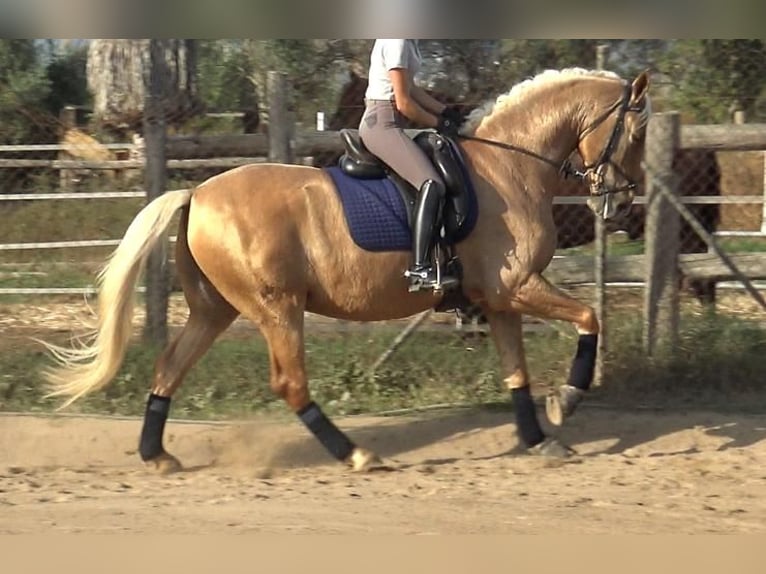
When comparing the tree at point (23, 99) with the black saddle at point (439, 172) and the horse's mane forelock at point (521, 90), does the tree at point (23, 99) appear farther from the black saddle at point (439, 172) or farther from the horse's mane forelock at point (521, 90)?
the horse's mane forelock at point (521, 90)

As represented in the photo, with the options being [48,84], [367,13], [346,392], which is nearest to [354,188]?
[367,13]

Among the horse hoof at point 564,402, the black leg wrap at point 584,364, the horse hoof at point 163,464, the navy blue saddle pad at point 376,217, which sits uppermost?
the navy blue saddle pad at point 376,217

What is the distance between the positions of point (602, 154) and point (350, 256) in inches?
67.4

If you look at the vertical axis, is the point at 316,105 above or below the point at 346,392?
above

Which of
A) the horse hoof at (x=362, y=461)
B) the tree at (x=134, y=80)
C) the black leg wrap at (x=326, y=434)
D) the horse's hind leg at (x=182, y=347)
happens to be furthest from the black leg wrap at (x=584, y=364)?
the tree at (x=134, y=80)

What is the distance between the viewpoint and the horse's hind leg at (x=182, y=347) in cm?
721

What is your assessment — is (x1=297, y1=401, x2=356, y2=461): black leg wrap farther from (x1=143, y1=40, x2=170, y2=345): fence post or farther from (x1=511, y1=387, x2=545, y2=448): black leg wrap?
(x1=143, y1=40, x2=170, y2=345): fence post

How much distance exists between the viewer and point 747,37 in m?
5.88

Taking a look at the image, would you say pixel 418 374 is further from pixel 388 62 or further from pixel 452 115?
pixel 388 62

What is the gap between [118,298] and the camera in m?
7.19

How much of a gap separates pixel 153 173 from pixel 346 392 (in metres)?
2.18

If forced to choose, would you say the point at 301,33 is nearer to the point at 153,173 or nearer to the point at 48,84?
the point at 153,173

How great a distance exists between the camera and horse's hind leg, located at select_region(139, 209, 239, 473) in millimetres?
7207

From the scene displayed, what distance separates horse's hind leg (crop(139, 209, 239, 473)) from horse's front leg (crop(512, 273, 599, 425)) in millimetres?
1827
